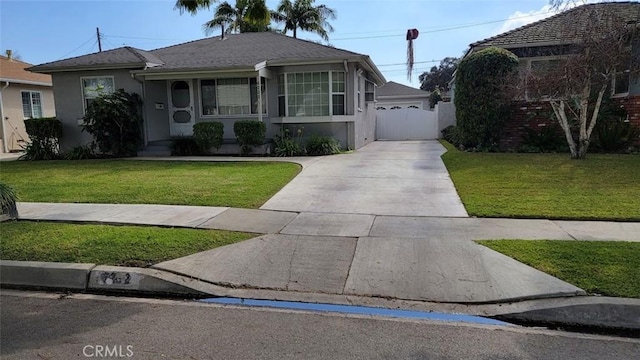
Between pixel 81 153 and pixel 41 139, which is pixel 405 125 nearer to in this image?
pixel 81 153

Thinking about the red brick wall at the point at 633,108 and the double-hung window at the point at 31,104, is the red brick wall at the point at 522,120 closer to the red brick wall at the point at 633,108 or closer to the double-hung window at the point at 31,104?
the red brick wall at the point at 633,108

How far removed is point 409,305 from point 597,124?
12.9 meters

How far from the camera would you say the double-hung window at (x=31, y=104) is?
23359mm

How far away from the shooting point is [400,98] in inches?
1400

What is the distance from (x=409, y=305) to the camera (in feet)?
13.8

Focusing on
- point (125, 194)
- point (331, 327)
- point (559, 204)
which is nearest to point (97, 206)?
point (125, 194)

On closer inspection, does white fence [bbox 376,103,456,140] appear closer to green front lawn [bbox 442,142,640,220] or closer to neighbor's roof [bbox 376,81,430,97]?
neighbor's roof [bbox 376,81,430,97]

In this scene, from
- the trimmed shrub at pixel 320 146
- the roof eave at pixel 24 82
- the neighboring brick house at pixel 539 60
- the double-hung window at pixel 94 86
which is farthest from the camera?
the roof eave at pixel 24 82

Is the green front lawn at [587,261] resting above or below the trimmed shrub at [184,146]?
below

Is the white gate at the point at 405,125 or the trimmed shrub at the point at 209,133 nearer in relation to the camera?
the trimmed shrub at the point at 209,133

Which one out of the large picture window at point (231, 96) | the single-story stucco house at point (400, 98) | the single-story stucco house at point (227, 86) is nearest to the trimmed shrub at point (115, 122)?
the single-story stucco house at point (227, 86)

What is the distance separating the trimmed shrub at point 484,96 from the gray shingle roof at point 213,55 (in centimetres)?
379

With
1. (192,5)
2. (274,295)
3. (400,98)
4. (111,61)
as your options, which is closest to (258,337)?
(274,295)

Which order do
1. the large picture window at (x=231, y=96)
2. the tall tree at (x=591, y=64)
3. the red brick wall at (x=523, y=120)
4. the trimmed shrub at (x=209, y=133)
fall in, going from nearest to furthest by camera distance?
the tall tree at (x=591, y=64) → the red brick wall at (x=523, y=120) → the trimmed shrub at (x=209, y=133) → the large picture window at (x=231, y=96)
